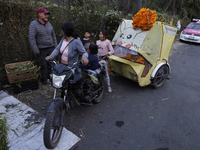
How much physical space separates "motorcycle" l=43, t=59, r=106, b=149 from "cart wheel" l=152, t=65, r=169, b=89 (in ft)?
6.99

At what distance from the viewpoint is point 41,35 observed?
422 centimetres

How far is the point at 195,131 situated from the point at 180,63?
5043 millimetres

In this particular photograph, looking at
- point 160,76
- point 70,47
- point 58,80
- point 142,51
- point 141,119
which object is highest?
point 70,47

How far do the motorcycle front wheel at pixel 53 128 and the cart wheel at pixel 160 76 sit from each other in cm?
305

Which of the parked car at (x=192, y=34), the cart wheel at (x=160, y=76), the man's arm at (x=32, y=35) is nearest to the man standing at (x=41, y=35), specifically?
the man's arm at (x=32, y=35)

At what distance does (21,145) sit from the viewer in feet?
8.63

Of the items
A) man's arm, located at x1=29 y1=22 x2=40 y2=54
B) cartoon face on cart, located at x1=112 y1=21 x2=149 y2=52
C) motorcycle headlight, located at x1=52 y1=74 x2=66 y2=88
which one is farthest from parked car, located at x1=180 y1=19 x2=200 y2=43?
motorcycle headlight, located at x1=52 y1=74 x2=66 y2=88

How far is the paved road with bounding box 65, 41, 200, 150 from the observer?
281cm

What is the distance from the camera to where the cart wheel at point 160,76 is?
463cm

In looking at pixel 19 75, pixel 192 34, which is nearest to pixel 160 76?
pixel 19 75

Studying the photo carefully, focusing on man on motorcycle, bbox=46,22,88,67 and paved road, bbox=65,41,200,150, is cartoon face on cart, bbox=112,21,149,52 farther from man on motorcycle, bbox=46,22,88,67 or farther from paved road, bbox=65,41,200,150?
man on motorcycle, bbox=46,22,88,67

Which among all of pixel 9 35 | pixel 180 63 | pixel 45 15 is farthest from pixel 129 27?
pixel 180 63

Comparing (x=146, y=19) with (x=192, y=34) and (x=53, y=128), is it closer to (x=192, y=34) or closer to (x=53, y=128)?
(x=53, y=128)

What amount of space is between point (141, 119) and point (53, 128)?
193 centimetres
